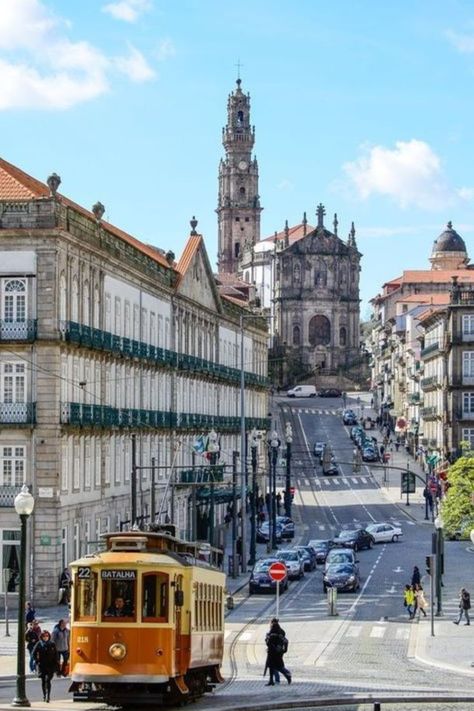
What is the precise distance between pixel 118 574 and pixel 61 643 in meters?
7.59

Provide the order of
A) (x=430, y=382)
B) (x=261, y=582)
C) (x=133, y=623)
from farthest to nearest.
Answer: (x=430, y=382)
(x=261, y=582)
(x=133, y=623)

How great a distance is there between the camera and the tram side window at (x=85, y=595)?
30953 millimetres

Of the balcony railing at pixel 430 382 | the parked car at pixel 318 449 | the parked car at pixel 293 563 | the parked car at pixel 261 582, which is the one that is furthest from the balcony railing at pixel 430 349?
the parked car at pixel 261 582

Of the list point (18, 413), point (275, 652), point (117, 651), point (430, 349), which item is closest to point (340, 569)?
point (18, 413)

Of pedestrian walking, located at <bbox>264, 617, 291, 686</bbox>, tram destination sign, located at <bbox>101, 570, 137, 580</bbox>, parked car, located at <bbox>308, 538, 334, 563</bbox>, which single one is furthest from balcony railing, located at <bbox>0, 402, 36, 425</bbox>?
tram destination sign, located at <bbox>101, 570, 137, 580</bbox>

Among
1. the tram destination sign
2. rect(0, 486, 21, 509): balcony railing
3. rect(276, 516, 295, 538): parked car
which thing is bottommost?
rect(276, 516, 295, 538): parked car

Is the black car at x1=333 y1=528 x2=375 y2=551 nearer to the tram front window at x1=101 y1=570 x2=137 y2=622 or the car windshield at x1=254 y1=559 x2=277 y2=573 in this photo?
the car windshield at x1=254 y1=559 x2=277 y2=573

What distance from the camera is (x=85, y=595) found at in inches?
1224

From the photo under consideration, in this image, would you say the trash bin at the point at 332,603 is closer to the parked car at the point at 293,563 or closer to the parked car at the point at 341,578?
the parked car at the point at 341,578

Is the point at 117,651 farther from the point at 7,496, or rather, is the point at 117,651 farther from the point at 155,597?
the point at 7,496

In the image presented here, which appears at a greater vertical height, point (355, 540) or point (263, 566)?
point (355, 540)

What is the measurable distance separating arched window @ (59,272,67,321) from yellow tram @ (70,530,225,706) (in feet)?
95.3

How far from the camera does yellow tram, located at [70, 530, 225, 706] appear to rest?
30.4m

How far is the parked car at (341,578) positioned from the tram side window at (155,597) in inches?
1377
